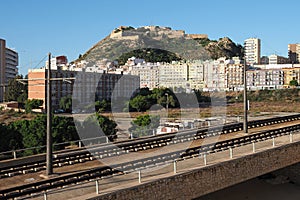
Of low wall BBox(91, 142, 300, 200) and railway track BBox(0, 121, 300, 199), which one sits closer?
railway track BBox(0, 121, 300, 199)

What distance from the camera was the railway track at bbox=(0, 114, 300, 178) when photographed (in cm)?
1358

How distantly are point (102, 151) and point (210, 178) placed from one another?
6216 millimetres

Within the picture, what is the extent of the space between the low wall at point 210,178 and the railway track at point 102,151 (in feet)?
15.2

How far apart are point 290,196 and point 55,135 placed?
563 inches

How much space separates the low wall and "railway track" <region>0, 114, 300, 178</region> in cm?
464

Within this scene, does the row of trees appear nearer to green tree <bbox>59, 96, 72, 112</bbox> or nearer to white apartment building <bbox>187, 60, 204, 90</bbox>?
green tree <bbox>59, 96, 72, 112</bbox>

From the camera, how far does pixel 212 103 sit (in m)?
74.8

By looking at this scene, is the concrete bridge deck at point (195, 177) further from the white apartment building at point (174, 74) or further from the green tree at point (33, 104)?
the white apartment building at point (174, 74)

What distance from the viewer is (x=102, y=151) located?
667 inches

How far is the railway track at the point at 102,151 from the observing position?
13.6 m

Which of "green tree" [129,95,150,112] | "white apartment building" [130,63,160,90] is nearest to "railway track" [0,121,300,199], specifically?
"green tree" [129,95,150,112]

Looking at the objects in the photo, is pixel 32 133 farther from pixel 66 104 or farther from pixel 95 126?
pixel 66 104

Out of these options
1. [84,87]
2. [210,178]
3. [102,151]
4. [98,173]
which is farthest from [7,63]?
[210,178]

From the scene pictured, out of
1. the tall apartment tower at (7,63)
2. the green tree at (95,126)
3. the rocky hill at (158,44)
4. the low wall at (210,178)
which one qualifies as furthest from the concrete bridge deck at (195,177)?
the rocky hill at (158,44)
